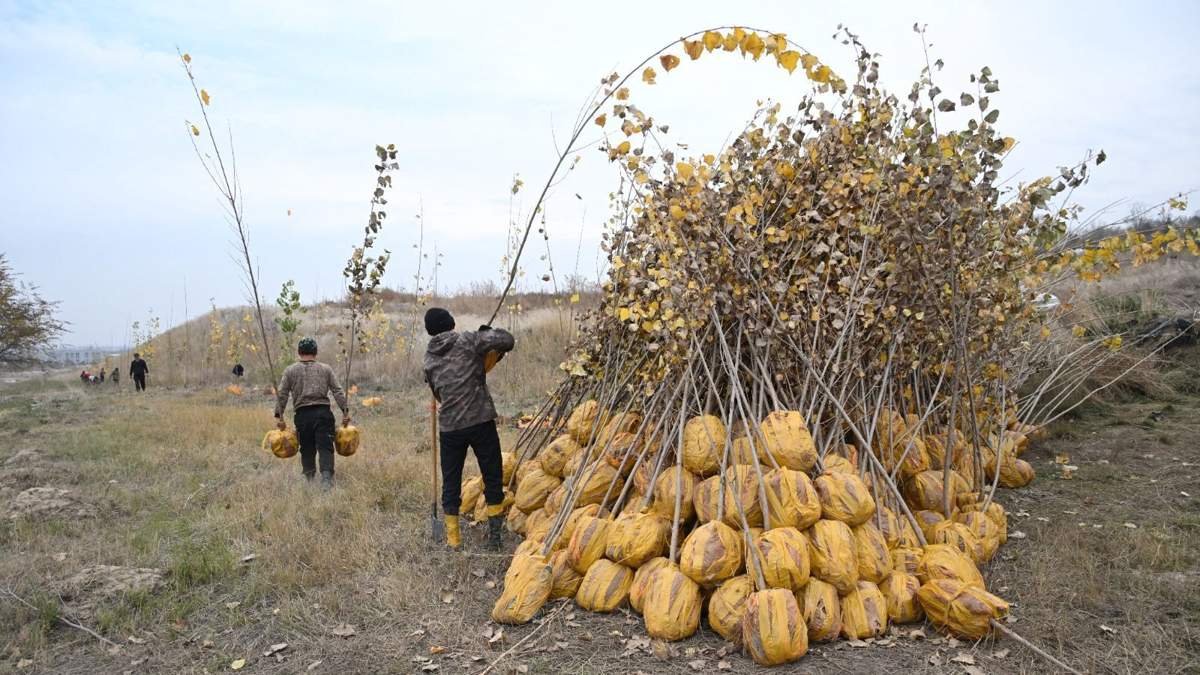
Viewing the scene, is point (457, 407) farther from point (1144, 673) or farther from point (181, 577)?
point (1144, 673)

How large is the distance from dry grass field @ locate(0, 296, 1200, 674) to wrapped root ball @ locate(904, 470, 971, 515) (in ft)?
1.58

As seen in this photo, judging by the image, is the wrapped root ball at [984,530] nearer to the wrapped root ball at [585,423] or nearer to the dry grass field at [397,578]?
the dry grass field at [397,578]

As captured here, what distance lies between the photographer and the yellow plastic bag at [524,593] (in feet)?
13.1

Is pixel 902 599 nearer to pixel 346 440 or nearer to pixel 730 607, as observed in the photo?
pixel 730 607

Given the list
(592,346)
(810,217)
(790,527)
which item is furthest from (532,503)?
(810,217)

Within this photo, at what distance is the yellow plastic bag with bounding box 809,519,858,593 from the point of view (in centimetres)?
362

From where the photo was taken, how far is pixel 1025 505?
5371 millimetres

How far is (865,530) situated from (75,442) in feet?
32.8

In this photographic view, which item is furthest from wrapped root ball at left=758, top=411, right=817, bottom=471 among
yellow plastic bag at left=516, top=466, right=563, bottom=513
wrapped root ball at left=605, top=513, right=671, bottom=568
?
yellow plastic bag at left=516, top=466, right=563, bottom=513

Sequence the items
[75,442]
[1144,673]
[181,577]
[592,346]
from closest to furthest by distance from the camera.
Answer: [1144,673] < [181,577] < [592,346] < [75,442]

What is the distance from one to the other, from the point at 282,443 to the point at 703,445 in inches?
157

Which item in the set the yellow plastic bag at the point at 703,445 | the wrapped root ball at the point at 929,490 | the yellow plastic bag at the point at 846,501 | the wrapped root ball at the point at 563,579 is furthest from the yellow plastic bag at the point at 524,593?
the wrapped root ball at the point at 929,490

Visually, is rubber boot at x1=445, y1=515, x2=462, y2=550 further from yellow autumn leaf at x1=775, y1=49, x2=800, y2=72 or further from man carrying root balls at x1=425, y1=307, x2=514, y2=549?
yellow autumn leaf at x1=775, y1=49, x2=800, y2=72

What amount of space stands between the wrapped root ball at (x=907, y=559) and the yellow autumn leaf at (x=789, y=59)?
2.50m
